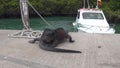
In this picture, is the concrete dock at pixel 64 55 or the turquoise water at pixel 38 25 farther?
the turquoise water at pixel 38 25

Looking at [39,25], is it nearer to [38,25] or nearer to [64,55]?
[38,25]

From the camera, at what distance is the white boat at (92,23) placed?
646 inches

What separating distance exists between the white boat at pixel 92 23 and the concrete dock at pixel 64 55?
21.1 ft

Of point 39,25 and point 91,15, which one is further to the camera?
point 39,25

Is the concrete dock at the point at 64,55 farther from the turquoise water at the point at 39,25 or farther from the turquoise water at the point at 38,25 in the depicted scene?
the turquoise water at the point at 38,25

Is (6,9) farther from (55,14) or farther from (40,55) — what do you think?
(40,55)

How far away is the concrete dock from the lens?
6.60 m

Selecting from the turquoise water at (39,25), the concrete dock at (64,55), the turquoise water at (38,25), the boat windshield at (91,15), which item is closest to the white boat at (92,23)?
the boat windshield at (91,15)

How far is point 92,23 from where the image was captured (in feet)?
58.0

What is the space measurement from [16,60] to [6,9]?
3309 cm

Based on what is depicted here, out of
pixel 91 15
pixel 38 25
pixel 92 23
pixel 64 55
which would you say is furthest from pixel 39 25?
pixel 64 55

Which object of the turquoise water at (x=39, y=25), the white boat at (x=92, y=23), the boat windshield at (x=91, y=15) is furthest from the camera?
the turquoise water at (x=39, y=25)

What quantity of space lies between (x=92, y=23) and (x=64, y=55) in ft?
34.4

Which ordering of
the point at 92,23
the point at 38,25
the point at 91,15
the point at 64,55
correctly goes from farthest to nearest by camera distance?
1. the point at 38,25
2. the point at 91,15
3. the point at 92,23
4. the point at 64,55
